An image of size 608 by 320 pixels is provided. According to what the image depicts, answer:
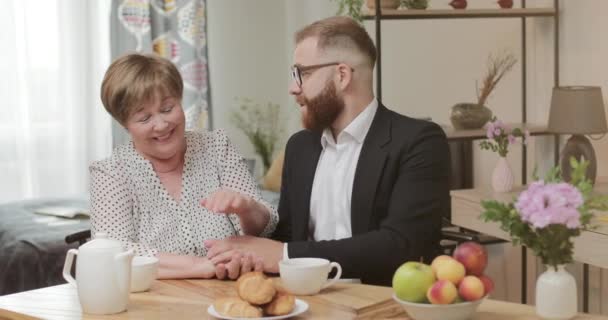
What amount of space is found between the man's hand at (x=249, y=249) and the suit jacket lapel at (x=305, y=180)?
295mm

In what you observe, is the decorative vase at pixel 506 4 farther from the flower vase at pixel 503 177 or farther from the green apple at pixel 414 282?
the green apple at pixel 414 282

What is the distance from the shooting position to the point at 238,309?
5.62ft

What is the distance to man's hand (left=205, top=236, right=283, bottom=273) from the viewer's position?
7.07 feet

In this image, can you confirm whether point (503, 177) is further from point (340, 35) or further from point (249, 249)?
point (249, 249)

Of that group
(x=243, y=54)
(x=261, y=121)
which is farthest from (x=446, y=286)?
(x=243, y=54)

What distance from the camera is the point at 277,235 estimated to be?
102 inches

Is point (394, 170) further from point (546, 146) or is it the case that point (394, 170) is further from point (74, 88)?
point (74, 88)

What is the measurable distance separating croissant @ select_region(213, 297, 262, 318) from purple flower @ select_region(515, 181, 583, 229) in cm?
51

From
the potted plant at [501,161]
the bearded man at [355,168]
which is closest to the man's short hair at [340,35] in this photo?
the bearded man at [355,168]

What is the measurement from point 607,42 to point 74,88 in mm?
3506

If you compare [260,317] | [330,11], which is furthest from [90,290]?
[330,11]

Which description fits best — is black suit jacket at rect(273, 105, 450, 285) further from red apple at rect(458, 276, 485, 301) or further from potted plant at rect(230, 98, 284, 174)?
potted plant at rect(230, 98, 284, 174)

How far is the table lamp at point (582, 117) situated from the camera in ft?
11.3

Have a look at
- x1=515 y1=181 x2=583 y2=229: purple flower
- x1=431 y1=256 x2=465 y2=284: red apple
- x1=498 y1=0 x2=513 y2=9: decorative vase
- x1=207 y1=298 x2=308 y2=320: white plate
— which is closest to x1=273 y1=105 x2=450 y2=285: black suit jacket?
x1=207 y1=298 x2=308 y2=320: white plate
